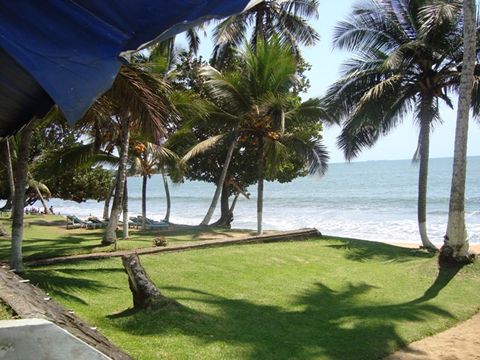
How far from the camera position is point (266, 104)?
53.9 feet

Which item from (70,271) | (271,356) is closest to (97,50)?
(271,356)

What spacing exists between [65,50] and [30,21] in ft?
0.77

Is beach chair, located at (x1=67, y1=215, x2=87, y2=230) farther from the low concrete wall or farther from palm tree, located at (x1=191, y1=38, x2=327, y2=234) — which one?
the low concrete wall

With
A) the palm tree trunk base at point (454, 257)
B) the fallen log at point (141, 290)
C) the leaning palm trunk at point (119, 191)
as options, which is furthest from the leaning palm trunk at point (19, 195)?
the palm tree trunk base at point (454, 257)

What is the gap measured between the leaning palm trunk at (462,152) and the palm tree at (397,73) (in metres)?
2.64

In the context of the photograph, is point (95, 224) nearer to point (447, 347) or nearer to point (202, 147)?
point (202, 147)

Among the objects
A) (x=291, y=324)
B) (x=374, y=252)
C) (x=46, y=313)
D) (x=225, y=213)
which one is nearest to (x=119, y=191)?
(x=374, y=252)

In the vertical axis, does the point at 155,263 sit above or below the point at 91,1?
below

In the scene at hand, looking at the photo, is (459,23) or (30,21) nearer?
(30,21)

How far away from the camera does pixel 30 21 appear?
2.62m

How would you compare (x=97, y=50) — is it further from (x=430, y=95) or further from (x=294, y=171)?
(x=294, y=171)

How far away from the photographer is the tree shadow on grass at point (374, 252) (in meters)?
13.2

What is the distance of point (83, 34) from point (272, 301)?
21.0 ft

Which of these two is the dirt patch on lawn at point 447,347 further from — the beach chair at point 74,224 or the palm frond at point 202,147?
the beach chair at point 74,224
